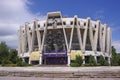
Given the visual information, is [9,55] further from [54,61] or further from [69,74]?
[69,74]

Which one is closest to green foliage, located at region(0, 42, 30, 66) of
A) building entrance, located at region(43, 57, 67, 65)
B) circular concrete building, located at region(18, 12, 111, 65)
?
circular concrete building, located at region(18, 12, 111, 65)

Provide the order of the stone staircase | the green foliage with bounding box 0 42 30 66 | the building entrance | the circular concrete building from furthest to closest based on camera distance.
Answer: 1. the building entrance
2. the circular concrete building
3. the green foliage with bounding box 0 42 30 66
4. the stone staircase

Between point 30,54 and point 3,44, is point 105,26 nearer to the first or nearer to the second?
point 30,54

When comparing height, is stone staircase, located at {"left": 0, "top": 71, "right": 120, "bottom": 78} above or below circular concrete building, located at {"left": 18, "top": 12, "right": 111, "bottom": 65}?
below

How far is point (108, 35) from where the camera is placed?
89375mm

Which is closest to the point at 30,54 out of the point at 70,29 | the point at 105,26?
the point at 70,29

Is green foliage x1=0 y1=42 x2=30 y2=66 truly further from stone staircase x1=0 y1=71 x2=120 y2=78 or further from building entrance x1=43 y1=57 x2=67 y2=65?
stone staircase x1=0 y1=71 x2=120 y2=78

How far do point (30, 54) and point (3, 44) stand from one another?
11096 millimetres

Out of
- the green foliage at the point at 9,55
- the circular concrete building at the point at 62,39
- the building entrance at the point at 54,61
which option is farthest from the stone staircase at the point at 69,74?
the building entrance at the point at 54,61

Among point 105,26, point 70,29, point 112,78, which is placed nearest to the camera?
point 112,78

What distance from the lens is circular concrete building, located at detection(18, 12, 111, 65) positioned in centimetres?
7706

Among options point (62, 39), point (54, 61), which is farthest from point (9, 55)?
point (62, 39)

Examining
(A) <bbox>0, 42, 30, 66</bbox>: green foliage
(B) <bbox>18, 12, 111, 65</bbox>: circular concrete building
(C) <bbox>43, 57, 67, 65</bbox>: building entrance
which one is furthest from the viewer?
(C) <bbox>43, 57, 67, 65</bbox>: building entrance

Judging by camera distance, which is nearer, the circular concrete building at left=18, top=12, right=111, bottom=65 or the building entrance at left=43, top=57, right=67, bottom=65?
the circular concrete building at left=18, top=12, right=111, bottom=65
